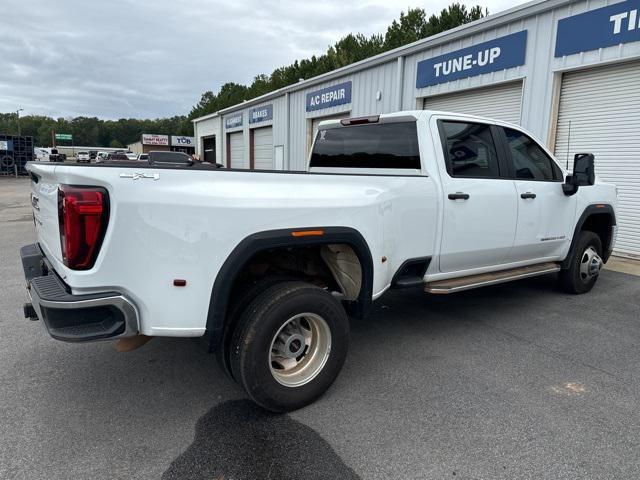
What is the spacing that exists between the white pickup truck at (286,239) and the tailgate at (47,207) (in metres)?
0.02

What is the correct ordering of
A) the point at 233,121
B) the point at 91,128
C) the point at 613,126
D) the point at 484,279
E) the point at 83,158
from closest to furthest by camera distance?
the point at 484,279, the point at 613,126, the point at 233,121, the point at 83,158, the point at 91,128

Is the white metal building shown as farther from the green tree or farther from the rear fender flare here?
the green tree

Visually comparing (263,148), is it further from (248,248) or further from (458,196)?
(248,248)

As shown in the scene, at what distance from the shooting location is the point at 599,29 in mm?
8297

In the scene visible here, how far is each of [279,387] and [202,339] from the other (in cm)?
56

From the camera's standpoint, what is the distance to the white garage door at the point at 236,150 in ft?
82.9

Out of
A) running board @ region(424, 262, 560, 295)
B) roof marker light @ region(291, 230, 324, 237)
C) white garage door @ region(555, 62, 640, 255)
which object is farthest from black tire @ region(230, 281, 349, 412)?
white garage door @ region(555, 62, 640, 255)

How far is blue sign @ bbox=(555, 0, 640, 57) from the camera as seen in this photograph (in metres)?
7.85

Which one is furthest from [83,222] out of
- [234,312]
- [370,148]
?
[370,148]

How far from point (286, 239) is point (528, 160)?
10.5 feet

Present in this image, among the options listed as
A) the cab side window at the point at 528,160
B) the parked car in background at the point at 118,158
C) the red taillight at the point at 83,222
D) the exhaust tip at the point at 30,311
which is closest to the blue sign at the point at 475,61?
the cab side window at the point at 528,160

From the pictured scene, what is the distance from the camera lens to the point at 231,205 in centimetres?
259

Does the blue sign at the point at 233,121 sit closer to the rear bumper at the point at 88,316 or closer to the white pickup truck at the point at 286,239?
the white pickup truck at the point at 286,239

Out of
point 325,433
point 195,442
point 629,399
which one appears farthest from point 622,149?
point 195,442
